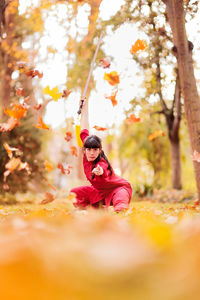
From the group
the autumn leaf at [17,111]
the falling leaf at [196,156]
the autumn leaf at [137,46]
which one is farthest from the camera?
the autumn leaf at [17,111]

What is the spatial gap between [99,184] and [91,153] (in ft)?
1.30

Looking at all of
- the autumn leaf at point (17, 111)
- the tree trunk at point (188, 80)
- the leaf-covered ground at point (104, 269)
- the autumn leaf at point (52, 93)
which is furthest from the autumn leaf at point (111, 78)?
the leaf-covered ground at point (104, 269)

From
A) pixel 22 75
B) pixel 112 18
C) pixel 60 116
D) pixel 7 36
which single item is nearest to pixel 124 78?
pixel 112 18

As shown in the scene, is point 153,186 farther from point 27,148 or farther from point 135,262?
point 135,262

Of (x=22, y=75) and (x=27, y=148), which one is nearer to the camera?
(x=27, y=148)

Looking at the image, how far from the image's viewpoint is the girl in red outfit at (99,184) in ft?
12.1

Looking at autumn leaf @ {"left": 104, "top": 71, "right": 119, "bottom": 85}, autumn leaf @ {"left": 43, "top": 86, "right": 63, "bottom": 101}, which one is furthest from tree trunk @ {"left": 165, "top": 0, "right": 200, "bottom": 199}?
autumn leaf @ {"left": 43, "top": 86, "right": 63, "bottom": 101}

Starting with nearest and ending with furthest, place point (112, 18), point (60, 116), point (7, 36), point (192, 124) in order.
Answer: point (192, 124) → point (112, 18) → point (7, 36) → point (60, 116)

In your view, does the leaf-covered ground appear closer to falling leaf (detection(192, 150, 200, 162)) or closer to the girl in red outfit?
the girl in red outfit

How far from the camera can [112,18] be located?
605 cm

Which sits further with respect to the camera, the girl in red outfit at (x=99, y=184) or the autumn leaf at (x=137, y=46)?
the autumn leaf at (x=137, y=46)

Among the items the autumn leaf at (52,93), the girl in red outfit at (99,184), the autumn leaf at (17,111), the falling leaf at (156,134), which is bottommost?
the girl in red outfit at (99,184)

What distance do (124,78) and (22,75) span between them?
2363mm

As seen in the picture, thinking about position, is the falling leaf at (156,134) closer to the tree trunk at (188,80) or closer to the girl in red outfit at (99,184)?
the tree trunk at (188,80)
